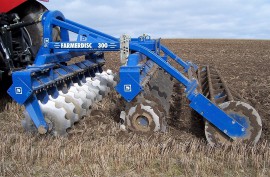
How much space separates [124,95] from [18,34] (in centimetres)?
206

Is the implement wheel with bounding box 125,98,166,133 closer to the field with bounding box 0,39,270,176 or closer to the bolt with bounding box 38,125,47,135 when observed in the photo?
the field with bounding box 0,39,270,176

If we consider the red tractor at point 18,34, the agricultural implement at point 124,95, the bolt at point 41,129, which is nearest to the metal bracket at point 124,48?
the agricultural implement at point 124,95

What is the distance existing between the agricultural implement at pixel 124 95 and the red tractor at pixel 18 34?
12.5 inches

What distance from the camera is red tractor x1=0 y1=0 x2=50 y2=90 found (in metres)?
4.39

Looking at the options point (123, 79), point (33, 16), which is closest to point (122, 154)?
point (123, 79)

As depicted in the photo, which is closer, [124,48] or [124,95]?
[124,95]

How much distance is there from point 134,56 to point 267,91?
300 cm

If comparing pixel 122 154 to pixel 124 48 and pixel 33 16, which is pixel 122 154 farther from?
pixel 33 16

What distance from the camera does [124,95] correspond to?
3.59 m

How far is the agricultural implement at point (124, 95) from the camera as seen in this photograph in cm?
339

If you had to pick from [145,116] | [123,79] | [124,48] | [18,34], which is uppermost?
[18,34]

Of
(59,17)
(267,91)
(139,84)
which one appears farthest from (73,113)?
(267,91)

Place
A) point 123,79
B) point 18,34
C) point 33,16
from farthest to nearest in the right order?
point 33,16
point 18,34
point 123,79

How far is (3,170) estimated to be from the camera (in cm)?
285
